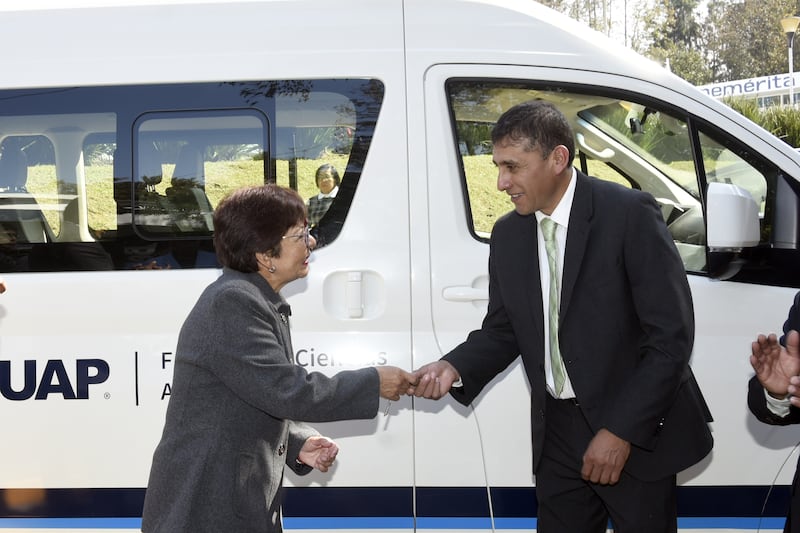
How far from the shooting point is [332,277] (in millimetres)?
3215

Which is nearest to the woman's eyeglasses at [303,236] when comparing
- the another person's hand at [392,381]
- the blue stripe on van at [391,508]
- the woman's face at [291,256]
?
the woman's face at [291,256]

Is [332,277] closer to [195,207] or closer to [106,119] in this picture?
[195,207]

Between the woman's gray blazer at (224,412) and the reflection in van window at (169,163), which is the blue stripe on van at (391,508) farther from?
the woman's gray blazer at (224,412)

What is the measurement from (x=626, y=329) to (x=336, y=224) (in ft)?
3.63

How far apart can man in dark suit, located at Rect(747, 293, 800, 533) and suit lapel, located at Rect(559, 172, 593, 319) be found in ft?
1.74

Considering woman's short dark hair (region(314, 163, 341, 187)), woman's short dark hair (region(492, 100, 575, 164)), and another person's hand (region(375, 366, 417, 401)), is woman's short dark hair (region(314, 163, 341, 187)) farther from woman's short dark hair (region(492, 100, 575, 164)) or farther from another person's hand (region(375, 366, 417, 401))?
another person's hand (region(375, 366, 417, 401))

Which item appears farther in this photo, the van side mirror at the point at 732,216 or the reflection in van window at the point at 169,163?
the reflection in van window at the point at 169,163

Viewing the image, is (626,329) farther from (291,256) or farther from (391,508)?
(391,508)

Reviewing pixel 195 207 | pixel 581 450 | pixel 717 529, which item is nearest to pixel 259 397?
pixel 581 450

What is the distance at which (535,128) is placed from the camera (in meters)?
2.59

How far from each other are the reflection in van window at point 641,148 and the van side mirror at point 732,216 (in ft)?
0.69

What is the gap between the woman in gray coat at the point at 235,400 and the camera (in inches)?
86.2

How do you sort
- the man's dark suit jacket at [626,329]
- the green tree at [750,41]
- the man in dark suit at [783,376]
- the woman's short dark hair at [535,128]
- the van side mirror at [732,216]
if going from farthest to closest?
the green tree at [750,41], the van side mirror at [732,216], the woman's short dark hair at [535,128], the man's dark suit jacket at [626,329], the man in dark suit at [783,376]

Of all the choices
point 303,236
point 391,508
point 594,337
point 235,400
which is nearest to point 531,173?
point 594,337
